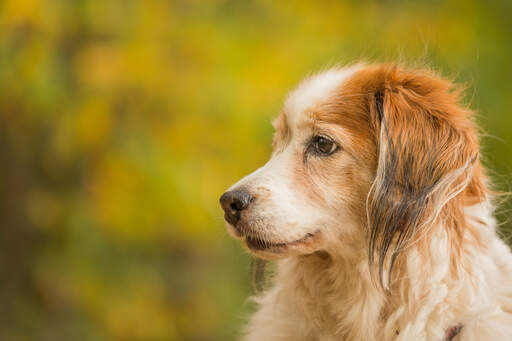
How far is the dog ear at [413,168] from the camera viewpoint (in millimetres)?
1926

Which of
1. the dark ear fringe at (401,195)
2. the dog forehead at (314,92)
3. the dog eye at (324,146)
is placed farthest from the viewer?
the dog forehead at (314,92)

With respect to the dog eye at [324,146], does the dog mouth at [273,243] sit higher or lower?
lower

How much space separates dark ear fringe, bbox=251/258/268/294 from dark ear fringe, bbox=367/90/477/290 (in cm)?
79

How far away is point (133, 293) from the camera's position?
4285 millimetres

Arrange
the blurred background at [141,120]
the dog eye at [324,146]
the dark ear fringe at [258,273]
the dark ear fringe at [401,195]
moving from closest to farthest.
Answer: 1. the dark ear fringe at [401,195]
2. the dog eye at [324,146]
3. the dark ear fringe at [258,273]
4. the blurred background at [141,120]

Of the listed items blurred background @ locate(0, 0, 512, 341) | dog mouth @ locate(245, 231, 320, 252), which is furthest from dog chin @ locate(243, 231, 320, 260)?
blurred background @ locate(0, 0, 512, 341)

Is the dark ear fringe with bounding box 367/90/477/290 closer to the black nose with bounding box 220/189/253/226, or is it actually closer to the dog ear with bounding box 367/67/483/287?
the dog ear with bounding box 367/67/483/287

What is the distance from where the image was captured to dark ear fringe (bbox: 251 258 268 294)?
268cm

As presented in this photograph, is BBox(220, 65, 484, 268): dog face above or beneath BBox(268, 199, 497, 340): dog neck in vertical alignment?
above

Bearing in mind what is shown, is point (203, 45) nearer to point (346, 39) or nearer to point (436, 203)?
point (346, 39)

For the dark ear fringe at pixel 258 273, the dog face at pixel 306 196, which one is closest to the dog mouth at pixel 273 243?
the dog face at pixel 306 196

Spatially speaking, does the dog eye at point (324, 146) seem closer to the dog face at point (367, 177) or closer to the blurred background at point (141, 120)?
the dog face at point (367, 177)

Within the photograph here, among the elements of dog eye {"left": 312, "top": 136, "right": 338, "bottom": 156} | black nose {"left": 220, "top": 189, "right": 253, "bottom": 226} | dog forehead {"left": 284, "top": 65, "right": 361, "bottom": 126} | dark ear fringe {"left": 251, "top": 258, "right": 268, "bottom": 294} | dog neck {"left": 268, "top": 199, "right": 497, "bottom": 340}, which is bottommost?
dark ear fringe {"left": 251, "top": 258, "right": 268, "bottom": 294}

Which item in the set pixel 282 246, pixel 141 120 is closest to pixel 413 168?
pixel 282 246
